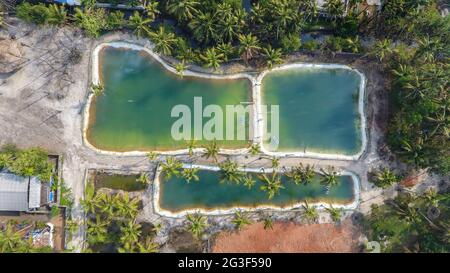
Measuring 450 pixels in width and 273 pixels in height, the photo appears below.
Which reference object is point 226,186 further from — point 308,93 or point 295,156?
point 308,93

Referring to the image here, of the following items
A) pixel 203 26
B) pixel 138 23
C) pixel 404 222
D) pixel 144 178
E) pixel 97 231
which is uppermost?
pixel 138 23

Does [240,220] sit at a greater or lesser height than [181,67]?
lesser

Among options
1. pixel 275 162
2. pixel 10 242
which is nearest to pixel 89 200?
pixel 10 242

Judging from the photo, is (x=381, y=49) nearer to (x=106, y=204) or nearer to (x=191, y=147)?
(x=191, y=147)

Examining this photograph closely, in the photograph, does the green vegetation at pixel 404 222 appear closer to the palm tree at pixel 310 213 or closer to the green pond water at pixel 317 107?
the palm tree at pixel 310 213
